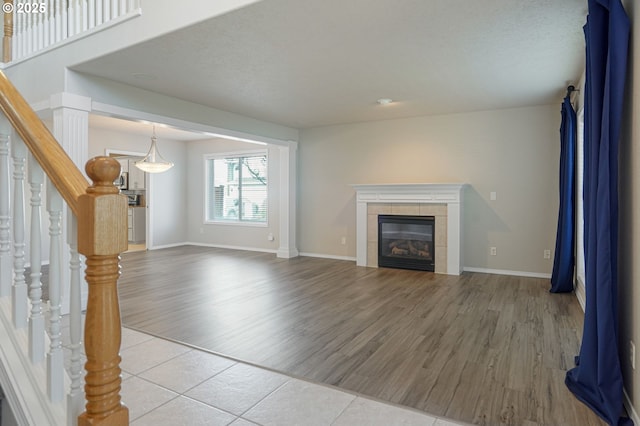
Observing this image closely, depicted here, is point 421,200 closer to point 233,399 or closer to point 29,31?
point 233,399

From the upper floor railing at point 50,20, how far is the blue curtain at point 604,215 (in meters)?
3.46

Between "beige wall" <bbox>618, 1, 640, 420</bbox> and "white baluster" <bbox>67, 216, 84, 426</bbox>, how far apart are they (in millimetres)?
2380

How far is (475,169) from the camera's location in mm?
5766

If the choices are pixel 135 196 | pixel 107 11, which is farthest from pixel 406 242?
pixel 135 196

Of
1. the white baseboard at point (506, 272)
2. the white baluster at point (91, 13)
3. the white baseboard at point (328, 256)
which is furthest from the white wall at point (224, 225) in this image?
the white baluster at point (91, 13)

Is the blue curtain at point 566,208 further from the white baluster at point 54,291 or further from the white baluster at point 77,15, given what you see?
the white baluster at point 77,15

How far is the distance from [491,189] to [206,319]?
4.40m

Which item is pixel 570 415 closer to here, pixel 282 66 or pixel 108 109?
pixel 282 66

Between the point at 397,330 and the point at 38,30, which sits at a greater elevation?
the point at 38,30

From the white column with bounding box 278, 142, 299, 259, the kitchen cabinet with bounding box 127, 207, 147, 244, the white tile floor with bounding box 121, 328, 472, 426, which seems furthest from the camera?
the kitchen cabinet with bounding box 127, 207, 147, 244

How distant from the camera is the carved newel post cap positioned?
1053mm

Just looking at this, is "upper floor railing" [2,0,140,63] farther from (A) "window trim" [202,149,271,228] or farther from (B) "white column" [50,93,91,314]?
(A) "window trim" [202,149,271,228]

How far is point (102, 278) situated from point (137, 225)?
30.6 ft

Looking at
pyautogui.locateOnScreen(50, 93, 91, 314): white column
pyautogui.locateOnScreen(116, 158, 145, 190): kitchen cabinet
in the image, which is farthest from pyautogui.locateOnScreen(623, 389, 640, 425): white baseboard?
pyautogui.locateOnScreen(116, 158, 145, 190): kitchen cabinet
